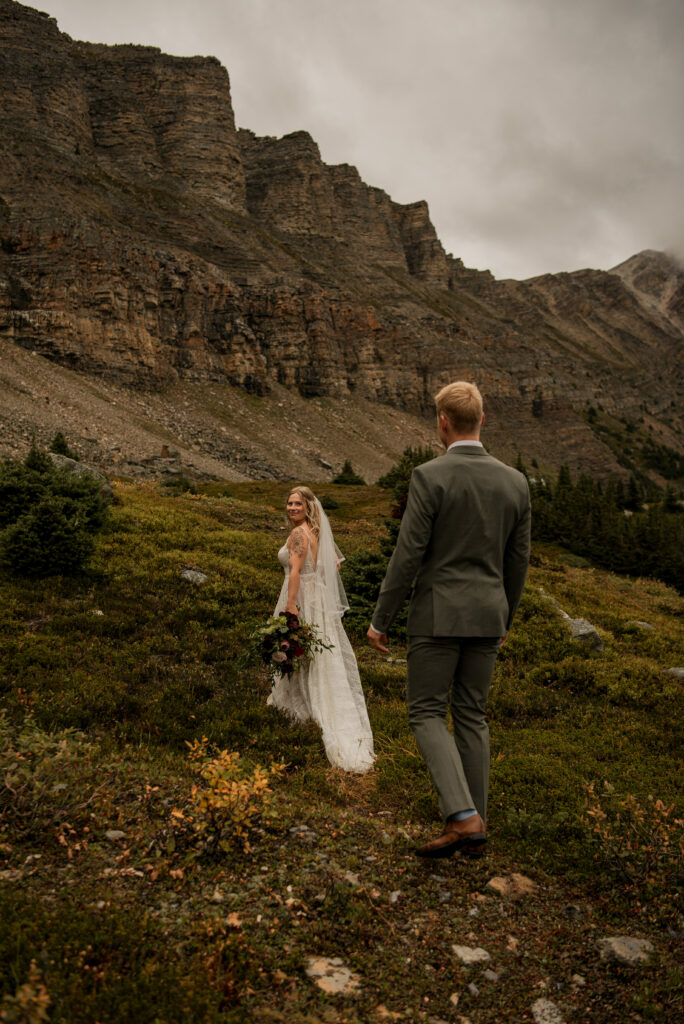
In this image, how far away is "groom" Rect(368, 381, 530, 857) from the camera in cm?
433

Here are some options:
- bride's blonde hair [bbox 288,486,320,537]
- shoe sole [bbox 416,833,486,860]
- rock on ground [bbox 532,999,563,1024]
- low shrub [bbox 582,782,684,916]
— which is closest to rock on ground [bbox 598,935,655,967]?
low shrub [bbox 582,782,684,916]

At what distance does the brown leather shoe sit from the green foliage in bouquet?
8.97 m

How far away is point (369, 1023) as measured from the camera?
293 cm

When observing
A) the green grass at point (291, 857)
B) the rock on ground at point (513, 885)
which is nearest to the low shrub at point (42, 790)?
the green grass at point (291, 857)

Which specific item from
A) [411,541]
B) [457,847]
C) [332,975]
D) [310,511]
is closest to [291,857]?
[332,975]

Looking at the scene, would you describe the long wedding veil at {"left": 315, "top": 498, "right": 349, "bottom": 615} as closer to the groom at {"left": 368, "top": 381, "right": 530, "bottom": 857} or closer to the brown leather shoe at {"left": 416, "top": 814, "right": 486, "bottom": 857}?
the groom at {"left": 368, "top": 381, "right": 530, "bottom": 857}

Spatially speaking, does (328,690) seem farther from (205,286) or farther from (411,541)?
(205,286)

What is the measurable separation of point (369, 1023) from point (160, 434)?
212 ft

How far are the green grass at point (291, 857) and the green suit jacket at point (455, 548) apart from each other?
5.95 feet

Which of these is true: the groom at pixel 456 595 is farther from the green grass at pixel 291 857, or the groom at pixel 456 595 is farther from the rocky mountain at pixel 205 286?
the rocky mountain at pixel 205 286

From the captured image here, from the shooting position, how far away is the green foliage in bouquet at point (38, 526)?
10.8 meters

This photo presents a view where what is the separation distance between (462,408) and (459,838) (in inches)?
122

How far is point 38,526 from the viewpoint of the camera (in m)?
10.9

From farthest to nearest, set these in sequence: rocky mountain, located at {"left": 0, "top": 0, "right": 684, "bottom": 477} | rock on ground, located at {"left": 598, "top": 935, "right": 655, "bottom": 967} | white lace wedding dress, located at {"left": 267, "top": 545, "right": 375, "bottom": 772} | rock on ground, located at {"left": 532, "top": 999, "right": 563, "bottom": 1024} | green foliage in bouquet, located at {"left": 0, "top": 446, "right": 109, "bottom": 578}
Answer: rocky mountain, located at {"left": 0, "top": 0, "right": 684, "bottom": 477} < green foliage in bouquet, located at {"left": 0, "top": 446, "right": 109, "bottom": 578} < white lace wedding dress, located at {"left": 267, "top": 545, "right": 375, "bottom": 772} < rock on ground, located at {"left": 598, "top": 935, "right": 655, "bottom": 967} < rock on ground, located at {"left": 532, "top": 999, "right": 563, "bottom": 1024}
